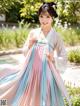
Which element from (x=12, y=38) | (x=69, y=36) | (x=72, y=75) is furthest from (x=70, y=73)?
(x=69, y=36)

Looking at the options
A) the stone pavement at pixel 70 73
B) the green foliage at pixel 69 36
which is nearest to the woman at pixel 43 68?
the stone pavement at pixel 70 73

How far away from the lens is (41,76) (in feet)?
17.0

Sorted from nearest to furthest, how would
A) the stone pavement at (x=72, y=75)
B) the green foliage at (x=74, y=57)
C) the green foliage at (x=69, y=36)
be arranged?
the stone pavement at (x=72, y=75), the green foliage at (x=74, y=57), the green foliage at (x=69, y=36)

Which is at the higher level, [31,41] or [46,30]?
[46,30]

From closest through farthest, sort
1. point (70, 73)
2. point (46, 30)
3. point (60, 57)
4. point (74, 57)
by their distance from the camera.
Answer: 1. point (60, 57)
2. point (46, 30)
3. point (70, 73)
4. point (74, 57)

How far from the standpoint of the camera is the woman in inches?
203

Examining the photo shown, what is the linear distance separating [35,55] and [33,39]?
0.64 feet

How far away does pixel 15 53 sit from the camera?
13312mm

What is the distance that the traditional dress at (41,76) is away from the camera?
517cm

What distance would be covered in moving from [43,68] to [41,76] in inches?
3.9

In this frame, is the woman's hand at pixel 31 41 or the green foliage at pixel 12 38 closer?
the woman's hand at pixel 31 41

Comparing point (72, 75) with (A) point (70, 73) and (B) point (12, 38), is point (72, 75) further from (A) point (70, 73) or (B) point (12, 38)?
(B) point (12, 38)

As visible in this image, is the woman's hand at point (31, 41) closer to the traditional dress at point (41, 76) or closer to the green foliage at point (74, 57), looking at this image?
the traditional dress at point (41, 76)

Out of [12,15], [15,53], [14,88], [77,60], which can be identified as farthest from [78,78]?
[12,15]
